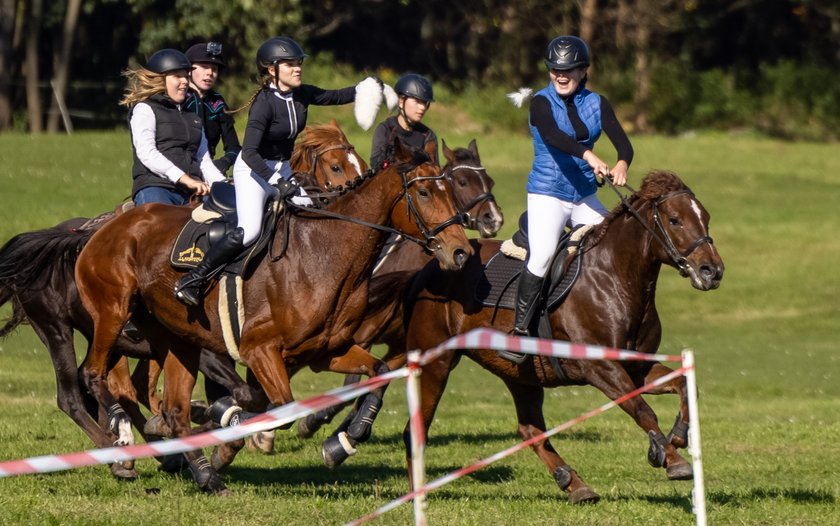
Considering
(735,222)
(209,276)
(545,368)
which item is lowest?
(735,222)

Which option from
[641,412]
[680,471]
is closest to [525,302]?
[641,412]

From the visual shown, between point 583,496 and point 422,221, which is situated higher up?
point 422,221

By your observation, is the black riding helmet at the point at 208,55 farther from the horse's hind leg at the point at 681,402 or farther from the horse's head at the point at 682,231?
the horse's hind leg at the point at 681,402

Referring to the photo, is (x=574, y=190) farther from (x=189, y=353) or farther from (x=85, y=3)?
(x=85, y=3)

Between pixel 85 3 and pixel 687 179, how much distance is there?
68.6 ft

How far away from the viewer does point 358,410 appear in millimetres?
11000

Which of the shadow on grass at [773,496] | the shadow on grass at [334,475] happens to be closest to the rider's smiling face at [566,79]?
the shadow on grass at [773,496]

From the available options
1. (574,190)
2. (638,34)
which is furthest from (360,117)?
(638,34)

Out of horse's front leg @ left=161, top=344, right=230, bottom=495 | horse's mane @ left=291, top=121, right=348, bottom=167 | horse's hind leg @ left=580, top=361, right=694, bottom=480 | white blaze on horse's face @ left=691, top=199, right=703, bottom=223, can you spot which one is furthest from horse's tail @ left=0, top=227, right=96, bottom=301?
Result: white blaze on horse's face @ left=691, top=199, right=703, bottom=223

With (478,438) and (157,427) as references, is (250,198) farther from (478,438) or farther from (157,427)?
(478,438)

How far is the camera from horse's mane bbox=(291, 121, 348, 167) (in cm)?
1462

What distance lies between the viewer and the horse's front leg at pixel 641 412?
9.75 m

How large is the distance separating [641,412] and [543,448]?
1335mm

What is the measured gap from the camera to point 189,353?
11977 millimetres
